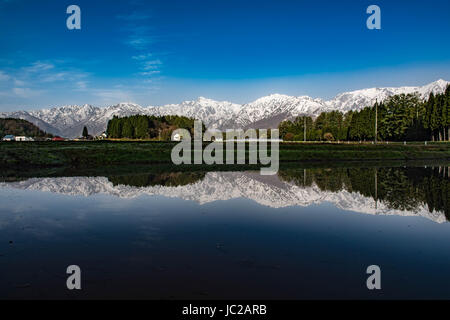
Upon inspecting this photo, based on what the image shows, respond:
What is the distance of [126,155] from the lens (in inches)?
1761

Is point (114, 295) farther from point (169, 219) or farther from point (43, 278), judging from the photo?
point (169, 219)

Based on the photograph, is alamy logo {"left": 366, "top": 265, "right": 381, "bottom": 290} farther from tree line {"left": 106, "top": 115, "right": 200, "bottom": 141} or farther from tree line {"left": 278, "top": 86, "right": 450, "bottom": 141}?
tree line {"left": 106, "top": 115, "right": 200, "bottom": 141}

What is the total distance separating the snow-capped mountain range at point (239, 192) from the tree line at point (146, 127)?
148844 mm

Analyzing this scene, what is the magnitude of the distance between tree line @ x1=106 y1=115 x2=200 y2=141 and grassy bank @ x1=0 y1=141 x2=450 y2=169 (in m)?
123

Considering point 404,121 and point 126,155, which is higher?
point 404,121

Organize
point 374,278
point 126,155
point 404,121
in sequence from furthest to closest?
point 404,121 < point 126,155 < point 374,278

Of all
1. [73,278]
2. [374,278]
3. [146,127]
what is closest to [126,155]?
[73,278]

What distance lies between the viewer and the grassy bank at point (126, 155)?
39.6 m

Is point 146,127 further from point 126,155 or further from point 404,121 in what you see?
point 126,155

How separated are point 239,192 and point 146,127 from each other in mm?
161040

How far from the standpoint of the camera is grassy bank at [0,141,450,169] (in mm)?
39625
